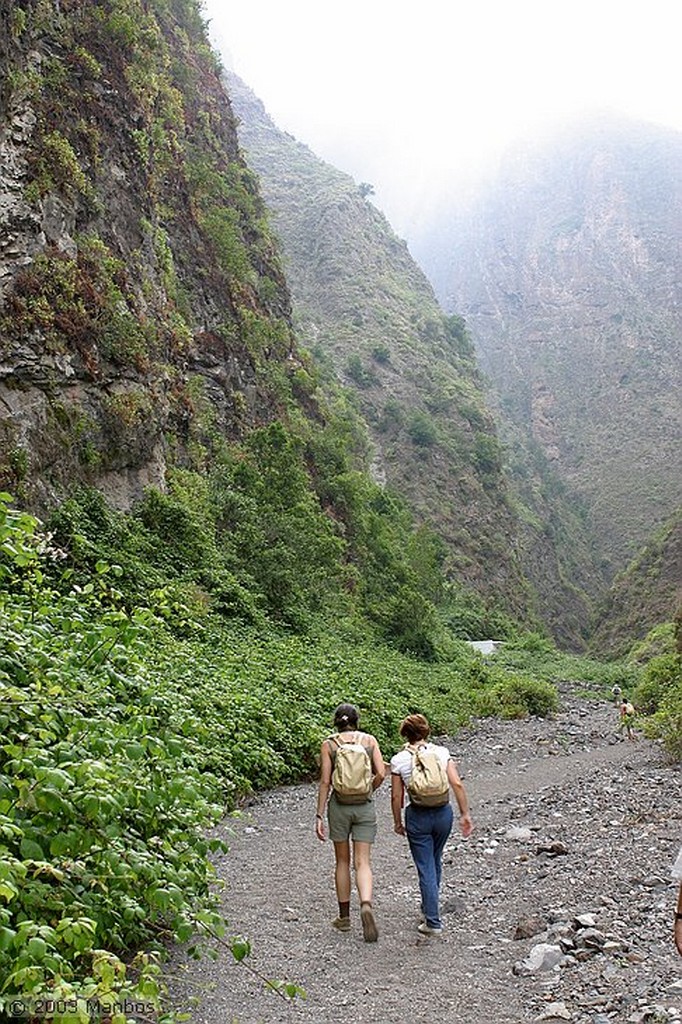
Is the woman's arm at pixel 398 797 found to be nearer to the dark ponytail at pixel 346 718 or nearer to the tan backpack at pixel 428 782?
the tan backpack at pixel 428 782

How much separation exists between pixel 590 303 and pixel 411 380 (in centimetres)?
6799

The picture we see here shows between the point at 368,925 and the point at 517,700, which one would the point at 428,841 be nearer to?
the point at 368,925

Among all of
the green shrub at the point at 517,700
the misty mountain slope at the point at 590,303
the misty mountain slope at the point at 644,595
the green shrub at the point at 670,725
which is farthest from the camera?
the misty mountain slope at the point at 590,303

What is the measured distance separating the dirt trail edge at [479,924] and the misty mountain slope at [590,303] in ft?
287

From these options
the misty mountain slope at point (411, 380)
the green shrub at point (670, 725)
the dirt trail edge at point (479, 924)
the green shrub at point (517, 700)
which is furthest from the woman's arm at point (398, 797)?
the misty mountain slope at point (411, 380)

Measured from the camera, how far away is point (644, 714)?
86.0 feet

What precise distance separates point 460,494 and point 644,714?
42868 mm

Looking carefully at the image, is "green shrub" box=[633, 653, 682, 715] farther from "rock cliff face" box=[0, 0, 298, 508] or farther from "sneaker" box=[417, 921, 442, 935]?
"sneaker" box=[417, 921, 442, 935]

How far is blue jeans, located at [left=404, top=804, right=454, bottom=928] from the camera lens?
6.30m

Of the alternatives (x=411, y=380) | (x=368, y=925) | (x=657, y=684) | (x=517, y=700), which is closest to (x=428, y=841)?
(x=368, y=925)

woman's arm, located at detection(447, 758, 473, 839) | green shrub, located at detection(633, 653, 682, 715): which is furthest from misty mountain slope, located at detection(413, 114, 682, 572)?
woman's arm, located at detection(447, 758, 473, 839)

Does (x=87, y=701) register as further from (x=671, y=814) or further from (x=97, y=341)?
(x=97, y=341)

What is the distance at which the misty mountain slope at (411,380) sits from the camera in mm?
67000

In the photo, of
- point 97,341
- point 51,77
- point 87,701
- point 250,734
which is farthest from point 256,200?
point 87,701
